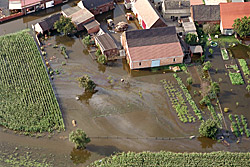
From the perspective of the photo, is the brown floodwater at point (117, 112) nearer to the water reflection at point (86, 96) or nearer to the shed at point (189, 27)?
the water reflection at point (86, 96)

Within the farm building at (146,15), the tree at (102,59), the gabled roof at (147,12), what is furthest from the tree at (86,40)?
the gabled roof at (147,12)

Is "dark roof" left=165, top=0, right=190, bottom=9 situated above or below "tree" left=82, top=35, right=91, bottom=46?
above

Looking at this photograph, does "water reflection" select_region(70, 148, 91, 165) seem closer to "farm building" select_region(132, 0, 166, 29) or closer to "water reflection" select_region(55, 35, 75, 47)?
"water reflection" select_region(55, 35, 75, 47)

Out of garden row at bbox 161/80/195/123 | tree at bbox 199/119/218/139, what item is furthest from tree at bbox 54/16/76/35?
tree at bbox 199/119/218/139

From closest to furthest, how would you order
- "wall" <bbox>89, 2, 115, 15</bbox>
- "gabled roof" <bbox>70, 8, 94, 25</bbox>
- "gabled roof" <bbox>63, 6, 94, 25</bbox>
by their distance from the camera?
"gabled roof" <bbox>70, 8, 94, 25</bbox> → "gabled roof" <bbox>63, 6, 94, 25</bbox> → "wall" <bbox>89, 2, 115, 15</bbox>

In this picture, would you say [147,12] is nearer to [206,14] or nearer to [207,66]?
[206,14]

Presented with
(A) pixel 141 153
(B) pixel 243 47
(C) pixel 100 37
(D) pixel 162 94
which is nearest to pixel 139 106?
(D) pixel 162 94

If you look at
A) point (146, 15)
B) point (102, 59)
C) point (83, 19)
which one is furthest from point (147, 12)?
point (102, 59)
